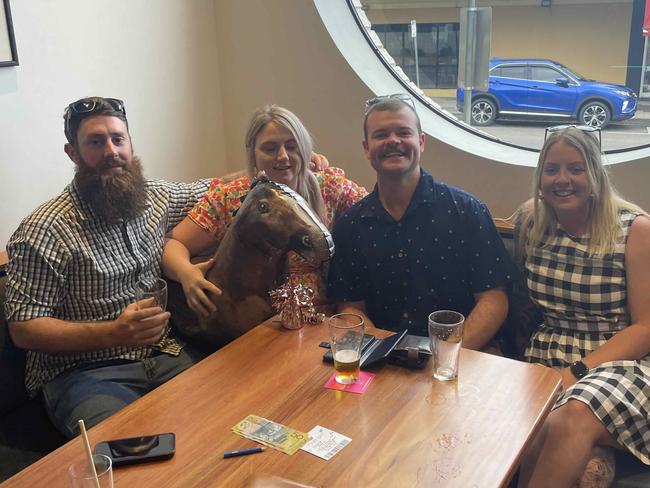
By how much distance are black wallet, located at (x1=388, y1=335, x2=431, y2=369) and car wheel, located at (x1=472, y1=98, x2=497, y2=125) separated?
2.20 metres

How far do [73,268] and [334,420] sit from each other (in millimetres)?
1056

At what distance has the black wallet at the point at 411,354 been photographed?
5.04 feet

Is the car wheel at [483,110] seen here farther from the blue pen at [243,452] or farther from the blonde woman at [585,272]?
the blue pen at [243,452]

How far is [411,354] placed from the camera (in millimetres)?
1538

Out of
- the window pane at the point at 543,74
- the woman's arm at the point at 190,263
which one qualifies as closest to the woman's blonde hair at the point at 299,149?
the woman's arm at the point at 190,263

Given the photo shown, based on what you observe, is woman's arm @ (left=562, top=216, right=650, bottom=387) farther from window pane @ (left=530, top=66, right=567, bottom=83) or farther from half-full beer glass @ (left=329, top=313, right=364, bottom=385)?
window pane @ (left=530, top=66, right=567, bottom=83)

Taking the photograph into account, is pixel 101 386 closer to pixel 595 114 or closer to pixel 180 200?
pixel 180 200

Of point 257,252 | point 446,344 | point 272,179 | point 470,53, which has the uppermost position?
point 470,53

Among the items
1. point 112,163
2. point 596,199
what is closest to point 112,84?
point 112,163

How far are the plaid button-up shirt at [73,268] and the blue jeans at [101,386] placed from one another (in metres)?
0.05

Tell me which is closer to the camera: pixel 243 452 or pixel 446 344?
pixel 243 452

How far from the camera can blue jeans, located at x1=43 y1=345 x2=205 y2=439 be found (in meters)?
1.76

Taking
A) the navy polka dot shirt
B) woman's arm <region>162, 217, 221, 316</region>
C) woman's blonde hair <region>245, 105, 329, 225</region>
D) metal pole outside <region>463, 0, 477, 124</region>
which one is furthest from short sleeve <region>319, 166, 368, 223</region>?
metal pole outside <region>463, 0, 477, 124</region>

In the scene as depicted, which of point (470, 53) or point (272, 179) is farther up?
point (470, 53)
